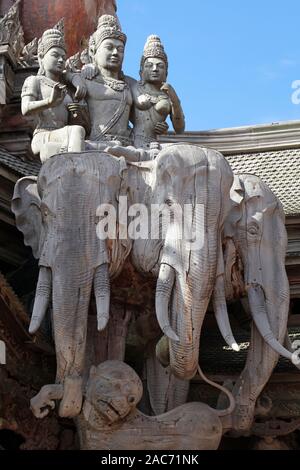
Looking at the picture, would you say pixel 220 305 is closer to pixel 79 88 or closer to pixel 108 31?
pixel 79 88

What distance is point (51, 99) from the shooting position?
10.1 meters

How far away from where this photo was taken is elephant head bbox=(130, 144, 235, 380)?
29.2 ft

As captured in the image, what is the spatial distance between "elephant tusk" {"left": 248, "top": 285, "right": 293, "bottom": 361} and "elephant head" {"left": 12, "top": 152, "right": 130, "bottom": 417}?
1.00m

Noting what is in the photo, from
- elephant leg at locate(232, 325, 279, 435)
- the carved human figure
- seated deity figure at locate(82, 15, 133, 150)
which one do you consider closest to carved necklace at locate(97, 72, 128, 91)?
seated deity figure at locate(82, 15, 133, 150)

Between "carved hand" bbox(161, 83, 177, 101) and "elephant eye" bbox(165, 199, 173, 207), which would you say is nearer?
"elephant eye" bbox(165, 199, 173, 207)

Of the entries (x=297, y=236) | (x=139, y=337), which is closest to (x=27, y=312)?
(x=139, y=337)

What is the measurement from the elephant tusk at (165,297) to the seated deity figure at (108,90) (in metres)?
1.71

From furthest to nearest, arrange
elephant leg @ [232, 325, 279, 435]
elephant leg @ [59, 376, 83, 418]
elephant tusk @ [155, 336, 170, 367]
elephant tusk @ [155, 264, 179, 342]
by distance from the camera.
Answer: elephant tusk @ [155, 336, 170, 367]
elephant leg @ [232, 325, 279, 435]
elephant leg @ [59, 376, 83, 418]
elephant tusk @ [155, 264, 179, 342]

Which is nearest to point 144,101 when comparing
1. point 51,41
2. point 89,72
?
point 89,72

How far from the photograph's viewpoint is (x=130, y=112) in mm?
10586

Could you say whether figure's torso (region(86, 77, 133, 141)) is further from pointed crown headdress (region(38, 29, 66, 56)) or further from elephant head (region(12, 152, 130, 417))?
elephant head (region(12, 152, 130, 417))

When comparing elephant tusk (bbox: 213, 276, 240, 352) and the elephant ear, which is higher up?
the elephant ear
